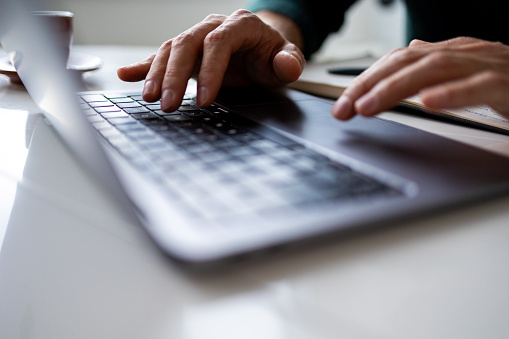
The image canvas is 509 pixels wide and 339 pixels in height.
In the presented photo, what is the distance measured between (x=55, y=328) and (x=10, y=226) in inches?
4.2

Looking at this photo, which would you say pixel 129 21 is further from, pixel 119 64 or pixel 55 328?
pixel 55 328

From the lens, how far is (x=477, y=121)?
0.53 m

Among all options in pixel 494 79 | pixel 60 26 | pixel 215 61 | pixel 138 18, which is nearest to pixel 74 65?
pixel 60 26

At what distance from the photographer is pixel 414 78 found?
16.6 inches

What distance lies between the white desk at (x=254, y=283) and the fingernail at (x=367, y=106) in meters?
0.13

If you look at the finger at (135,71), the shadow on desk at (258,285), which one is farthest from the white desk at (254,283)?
the finger at (135,71)

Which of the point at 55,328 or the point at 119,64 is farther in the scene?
the point at 119,64

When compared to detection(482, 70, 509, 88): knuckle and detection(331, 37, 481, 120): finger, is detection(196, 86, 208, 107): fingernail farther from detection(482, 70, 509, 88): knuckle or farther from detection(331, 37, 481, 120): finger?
detection(482, 70, 509, 88): knuckle

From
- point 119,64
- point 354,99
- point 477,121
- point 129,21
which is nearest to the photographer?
point 354,99

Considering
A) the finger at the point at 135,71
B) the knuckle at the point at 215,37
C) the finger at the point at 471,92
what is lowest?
the finger at the point at 135,71

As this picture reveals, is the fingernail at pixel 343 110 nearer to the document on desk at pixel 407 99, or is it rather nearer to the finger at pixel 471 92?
the finger at pixel 471 92

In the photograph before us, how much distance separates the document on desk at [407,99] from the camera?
1.75 ft

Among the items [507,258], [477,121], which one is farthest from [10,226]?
[477,121]

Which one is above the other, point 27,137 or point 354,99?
point 354,99
